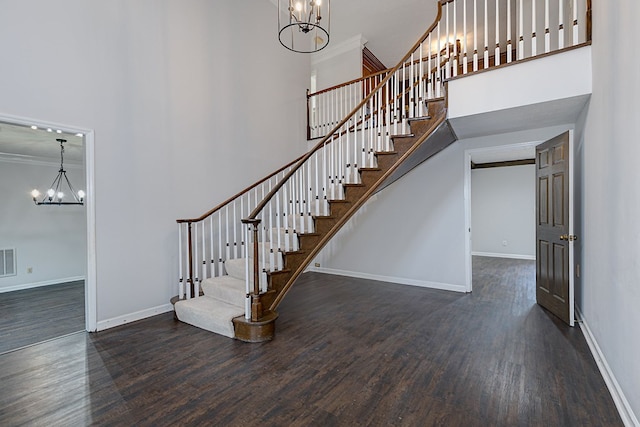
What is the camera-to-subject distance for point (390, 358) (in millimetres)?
2541

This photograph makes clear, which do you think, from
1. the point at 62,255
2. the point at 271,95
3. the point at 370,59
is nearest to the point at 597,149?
the point at 271,95

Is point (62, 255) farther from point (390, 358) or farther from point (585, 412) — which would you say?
point (585, 412)

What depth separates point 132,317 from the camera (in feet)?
11.2

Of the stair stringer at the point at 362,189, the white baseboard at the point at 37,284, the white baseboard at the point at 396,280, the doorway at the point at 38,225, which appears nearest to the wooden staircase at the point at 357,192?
the stair stringer at the point at 362,189

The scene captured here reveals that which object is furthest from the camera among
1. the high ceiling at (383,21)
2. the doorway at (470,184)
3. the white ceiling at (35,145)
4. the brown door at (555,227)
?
the high ceiling at (383,21)

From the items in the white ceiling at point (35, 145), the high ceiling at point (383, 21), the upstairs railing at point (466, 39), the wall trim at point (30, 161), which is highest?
the high ceiling at point (383, 21)

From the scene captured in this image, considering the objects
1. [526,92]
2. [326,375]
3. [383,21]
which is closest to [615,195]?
[526,92]

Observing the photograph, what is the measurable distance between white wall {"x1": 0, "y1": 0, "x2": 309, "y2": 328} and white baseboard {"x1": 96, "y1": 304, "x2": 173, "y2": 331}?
2 centimetres

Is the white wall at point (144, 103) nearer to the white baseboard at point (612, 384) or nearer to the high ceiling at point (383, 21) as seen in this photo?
the high ceiling at point (383, 21)

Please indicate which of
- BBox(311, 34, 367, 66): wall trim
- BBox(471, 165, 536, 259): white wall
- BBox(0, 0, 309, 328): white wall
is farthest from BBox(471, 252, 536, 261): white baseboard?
BBox(0, 0, 309, 328): white wall

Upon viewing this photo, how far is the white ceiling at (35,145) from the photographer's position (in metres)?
4.11

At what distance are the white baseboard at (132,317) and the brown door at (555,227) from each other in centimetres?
449

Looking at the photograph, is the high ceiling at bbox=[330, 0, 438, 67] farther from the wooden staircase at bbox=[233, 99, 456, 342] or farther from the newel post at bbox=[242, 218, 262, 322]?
the newel post at bbox=[242, 218, 262, 322]

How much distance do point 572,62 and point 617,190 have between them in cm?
145
